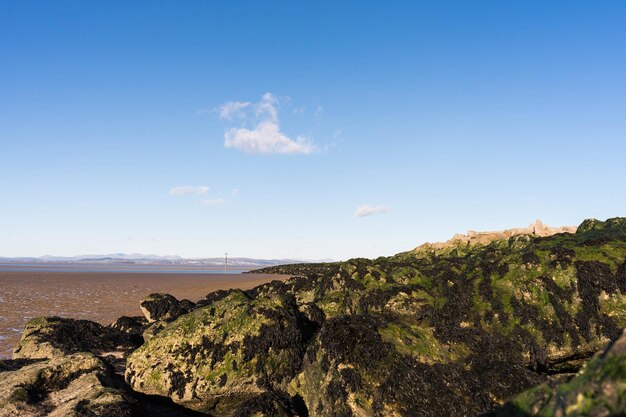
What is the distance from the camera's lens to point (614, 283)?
10086mm

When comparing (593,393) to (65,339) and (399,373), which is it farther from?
(65,339)

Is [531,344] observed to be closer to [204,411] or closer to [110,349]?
[204,411]

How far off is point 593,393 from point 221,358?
6345 mm

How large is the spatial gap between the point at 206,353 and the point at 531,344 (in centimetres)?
731

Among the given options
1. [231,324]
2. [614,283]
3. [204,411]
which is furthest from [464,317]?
[204,411]

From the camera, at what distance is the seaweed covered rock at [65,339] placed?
10.2m

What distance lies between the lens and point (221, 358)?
7555mm

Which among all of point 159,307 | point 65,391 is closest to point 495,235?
point 159,307

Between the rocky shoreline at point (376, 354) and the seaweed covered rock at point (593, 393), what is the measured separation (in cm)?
1

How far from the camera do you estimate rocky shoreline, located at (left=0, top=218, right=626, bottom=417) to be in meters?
5.46

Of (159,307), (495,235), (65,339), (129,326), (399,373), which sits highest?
(495,235)

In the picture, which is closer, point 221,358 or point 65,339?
point 221,358

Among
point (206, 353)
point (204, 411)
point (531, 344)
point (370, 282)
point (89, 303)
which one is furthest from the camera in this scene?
point (89, 303)

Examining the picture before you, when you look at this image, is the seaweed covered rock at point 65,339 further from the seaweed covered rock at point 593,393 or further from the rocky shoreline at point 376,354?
the seaweed covered rock at point 593,393
